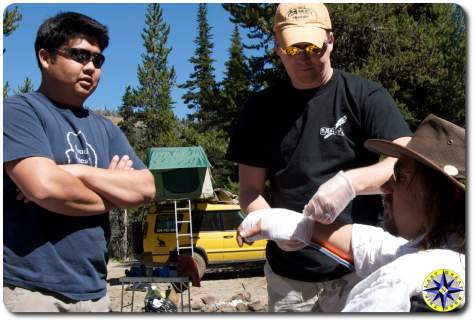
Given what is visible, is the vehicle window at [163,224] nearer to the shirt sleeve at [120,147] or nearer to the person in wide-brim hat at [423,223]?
the shirt sleeve at [120,147]

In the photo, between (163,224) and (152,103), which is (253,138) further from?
(163,224)

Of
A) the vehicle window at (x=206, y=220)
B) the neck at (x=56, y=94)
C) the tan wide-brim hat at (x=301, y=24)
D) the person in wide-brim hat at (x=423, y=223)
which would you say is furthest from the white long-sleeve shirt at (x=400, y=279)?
the vehicle window at (x=206, y=220)

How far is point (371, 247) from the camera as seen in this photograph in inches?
42.8

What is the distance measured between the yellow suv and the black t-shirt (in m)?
4.88

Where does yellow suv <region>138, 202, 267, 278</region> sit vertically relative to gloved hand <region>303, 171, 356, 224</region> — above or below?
below

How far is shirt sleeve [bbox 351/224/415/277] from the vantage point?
107 centimetres

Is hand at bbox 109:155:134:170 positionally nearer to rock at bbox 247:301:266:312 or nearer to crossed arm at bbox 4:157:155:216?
crossed arm at bbox 4:157:155:216

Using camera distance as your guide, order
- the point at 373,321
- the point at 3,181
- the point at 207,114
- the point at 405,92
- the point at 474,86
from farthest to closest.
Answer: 1. the point at 207,114
2. the point at 405,92
3. the point at 474,86
4. the point at 3,181
5. the point at 373,321

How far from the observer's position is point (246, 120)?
1.43m

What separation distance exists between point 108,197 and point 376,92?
2.26ft

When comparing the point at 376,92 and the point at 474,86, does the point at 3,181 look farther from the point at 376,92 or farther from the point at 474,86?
the point at 474,86

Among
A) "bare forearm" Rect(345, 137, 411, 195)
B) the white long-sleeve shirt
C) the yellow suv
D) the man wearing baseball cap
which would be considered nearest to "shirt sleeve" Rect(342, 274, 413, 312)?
the white long-sleeve shirt

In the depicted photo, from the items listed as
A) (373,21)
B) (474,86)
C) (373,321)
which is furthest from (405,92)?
(373,321)

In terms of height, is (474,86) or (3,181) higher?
(474,86)
